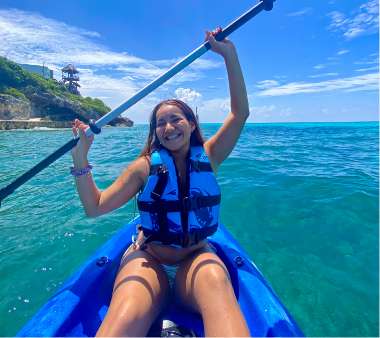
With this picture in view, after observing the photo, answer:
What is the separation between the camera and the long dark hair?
2494 millimetres

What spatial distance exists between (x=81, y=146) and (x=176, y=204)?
3.02ft

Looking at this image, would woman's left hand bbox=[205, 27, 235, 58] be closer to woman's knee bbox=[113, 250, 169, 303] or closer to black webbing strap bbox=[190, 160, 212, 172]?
black webbing strap bbox=[190, 160, 212, 172]

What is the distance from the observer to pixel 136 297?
1785mm

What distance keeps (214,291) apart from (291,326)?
0.69 metres

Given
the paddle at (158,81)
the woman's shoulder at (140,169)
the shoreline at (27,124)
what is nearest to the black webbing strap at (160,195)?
the woman's shoulder at (140,169)

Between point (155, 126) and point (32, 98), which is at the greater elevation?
point (155, 126)

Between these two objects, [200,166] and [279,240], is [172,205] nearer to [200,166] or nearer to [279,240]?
[200,166]

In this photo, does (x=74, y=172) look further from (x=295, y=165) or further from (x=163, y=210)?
(x=295, y=165)

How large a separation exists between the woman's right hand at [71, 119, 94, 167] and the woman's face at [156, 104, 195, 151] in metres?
0.60

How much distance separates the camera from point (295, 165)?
389 inches

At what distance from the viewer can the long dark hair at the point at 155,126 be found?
2.49m

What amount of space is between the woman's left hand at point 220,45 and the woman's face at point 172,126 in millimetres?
746

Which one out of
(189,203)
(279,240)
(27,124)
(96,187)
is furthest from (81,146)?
(27,124)

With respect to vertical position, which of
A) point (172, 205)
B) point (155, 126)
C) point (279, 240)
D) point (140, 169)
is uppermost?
point (155, 126)
